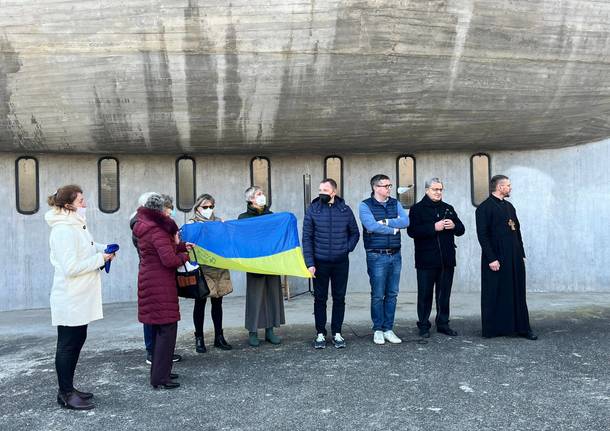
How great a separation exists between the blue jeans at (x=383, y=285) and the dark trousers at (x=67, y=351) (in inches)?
121

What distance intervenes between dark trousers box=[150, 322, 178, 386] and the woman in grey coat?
4.84 feet

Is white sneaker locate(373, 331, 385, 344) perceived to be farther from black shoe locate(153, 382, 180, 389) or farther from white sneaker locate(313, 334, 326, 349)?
black shoe locate(153, 382, 180, 389)

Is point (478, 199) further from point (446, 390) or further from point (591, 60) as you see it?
point (446, 390)

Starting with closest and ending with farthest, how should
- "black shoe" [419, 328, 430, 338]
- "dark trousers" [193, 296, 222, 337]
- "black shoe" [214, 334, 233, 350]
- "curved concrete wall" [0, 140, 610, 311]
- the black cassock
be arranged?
"dark trousers" [193, 296, 222, 337] < "black shoe" [214, 334, 233, 350] < the black cassock < "black shoe" [419, 328, 430, 338] < "curved concrete wall" [0, 140, 610, 311]

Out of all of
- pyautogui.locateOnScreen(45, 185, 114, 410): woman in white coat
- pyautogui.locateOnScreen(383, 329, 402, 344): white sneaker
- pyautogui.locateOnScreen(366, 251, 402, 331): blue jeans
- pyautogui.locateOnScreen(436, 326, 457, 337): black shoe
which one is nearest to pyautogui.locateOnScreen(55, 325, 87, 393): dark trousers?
pyautogui.locateOnScreen(45, 185, 114, 410): woman in white coat

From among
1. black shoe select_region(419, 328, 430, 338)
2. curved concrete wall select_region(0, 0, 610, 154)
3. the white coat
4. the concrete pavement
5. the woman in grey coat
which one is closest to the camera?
the concrete pavement

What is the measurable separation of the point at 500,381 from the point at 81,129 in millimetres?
6792

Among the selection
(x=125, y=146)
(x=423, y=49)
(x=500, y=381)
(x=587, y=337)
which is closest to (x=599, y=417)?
(x=500, y=381)

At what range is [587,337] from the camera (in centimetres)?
602

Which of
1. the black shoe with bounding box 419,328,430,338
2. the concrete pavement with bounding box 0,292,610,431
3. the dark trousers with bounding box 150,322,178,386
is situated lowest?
the concrete pavement with bounding box 0,292,610,431

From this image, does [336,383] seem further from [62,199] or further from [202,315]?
[62,199]

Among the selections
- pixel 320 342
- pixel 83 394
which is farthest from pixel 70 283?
pixel 320 342

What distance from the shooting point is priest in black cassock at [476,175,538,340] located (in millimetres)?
5973

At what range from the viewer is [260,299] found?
5.88m
